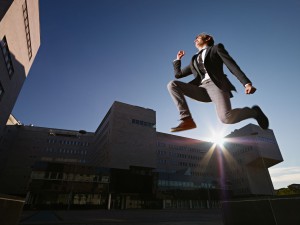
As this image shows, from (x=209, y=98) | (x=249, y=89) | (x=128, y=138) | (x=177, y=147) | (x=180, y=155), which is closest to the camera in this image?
(x=249, y=89)

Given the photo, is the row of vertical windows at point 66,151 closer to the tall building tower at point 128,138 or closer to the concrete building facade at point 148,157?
the concrete building facade at point 148,157

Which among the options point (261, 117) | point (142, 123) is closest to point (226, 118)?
point (261, 117)

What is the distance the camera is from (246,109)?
335 centimetres

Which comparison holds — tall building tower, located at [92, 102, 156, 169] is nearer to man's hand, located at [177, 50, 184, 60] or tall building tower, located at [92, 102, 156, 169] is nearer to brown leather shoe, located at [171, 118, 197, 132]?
man's hand, located at [177, 50, 184, 60]

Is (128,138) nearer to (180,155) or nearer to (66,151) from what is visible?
(66,151)

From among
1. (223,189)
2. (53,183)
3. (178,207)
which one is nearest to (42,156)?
(53,183)

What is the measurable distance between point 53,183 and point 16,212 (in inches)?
1493

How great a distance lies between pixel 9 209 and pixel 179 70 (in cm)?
450

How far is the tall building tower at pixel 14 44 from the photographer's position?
1992 cm

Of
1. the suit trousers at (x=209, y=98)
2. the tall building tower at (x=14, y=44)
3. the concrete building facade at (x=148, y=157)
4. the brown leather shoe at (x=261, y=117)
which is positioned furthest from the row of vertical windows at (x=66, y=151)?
the brown leather shoe at (x=261, y=117)

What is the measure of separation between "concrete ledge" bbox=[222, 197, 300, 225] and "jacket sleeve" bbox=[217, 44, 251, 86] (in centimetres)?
283

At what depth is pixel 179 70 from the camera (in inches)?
159

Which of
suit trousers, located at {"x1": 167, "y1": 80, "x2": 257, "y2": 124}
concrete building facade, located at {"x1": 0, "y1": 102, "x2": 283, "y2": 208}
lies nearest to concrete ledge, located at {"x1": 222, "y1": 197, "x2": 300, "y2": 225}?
suit trousers, located at {"x1": 167, "y1": 80, "x2": 257, "y2": 124}

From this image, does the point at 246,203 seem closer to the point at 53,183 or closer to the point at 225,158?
the point at 53,183
